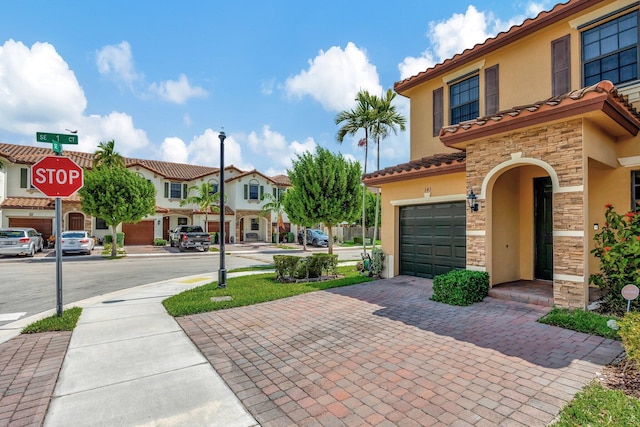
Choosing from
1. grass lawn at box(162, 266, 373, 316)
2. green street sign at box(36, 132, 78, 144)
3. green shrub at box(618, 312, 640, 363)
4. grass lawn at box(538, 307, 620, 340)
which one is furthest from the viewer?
grass lawn at box(162, 266, 373, 316)

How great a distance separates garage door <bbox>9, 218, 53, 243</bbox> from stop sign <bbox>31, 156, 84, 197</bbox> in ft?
87.7

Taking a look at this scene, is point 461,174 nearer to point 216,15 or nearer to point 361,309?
point 361,309

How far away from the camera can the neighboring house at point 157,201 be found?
2636 cm

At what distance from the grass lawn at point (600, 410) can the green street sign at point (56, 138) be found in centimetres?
912

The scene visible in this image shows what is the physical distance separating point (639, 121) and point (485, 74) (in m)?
4.63

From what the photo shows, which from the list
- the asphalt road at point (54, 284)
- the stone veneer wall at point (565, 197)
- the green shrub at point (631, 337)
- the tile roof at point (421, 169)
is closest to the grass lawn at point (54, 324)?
the asphalt road at point (54, 284)

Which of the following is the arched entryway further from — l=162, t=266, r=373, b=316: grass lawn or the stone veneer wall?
l=162, t=266, r=373, b=316: grass lawn

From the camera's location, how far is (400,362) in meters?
4.53

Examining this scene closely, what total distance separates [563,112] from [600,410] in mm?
5420

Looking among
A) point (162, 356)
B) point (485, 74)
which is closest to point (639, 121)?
point (485, 74)

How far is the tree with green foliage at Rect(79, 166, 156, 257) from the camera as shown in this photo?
21000mm

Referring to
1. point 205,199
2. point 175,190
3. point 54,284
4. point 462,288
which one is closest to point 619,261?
point 462,288

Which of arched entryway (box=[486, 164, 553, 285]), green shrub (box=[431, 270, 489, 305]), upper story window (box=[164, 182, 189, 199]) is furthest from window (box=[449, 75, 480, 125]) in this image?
upper story window (box=[164, 182, 189, 199])

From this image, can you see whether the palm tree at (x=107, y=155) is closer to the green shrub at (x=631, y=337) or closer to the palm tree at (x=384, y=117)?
the palm tree at (x=384, y=117)
